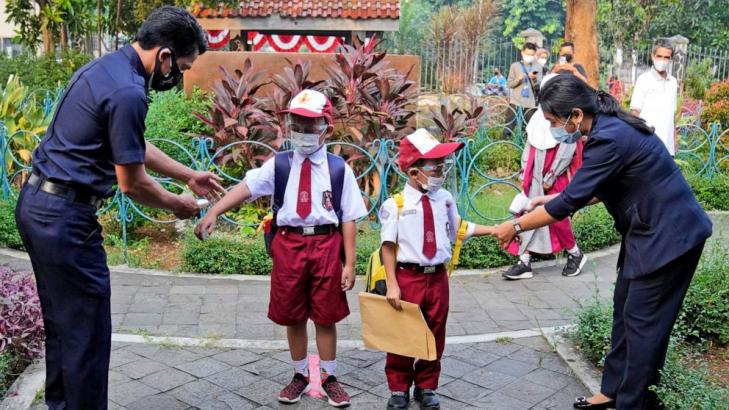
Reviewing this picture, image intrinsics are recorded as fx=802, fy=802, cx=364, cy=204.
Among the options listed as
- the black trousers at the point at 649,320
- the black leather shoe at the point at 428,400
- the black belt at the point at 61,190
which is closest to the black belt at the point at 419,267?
the black leather shoe at the point at 428,400

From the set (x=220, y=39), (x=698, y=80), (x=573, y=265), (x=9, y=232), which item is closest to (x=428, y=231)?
(x=573, y=265)

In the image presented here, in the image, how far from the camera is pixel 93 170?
372cm

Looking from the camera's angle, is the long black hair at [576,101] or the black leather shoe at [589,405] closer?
the long black hair at [576,101]

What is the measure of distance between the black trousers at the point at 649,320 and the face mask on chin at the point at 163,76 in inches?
101

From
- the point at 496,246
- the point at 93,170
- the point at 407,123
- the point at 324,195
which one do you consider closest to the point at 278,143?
the point at 407,123

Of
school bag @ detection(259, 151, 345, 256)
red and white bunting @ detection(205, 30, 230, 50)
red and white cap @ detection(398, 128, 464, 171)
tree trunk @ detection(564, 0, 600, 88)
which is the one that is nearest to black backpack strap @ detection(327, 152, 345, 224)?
school bag @ detection(259, 151, 345, 256)

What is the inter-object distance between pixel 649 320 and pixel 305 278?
188 centimetres

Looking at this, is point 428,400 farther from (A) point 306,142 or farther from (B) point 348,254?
(A) point 306,142

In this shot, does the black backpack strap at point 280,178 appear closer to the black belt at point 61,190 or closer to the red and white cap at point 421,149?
the red and white cap at point 421,149

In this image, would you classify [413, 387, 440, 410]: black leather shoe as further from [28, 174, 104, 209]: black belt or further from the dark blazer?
[28, 174, 104, 209]: black belt

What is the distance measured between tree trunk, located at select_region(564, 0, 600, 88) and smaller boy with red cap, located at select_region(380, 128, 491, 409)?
10622 mm

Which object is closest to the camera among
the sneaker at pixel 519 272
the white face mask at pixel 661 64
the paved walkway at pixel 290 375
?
the paved walkway at pixel 290 375

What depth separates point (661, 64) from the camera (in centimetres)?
965

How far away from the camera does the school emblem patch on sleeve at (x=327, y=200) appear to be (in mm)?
4645
